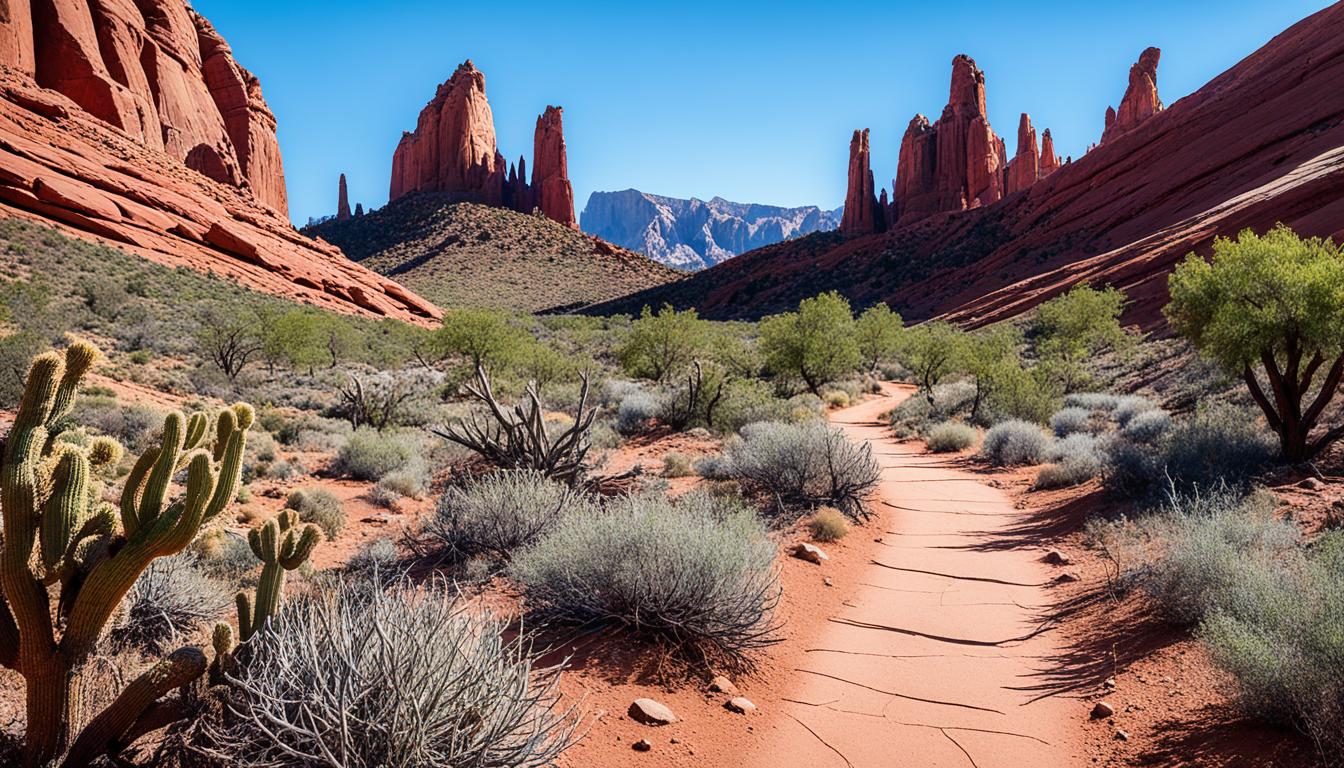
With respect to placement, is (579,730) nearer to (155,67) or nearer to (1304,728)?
(1304,728)

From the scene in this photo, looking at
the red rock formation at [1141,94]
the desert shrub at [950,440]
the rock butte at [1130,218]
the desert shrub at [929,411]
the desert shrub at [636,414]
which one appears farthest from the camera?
the red rock formation at [1141,94]

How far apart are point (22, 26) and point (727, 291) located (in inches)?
2355

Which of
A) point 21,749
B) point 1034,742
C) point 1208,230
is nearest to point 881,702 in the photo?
point 1034,742

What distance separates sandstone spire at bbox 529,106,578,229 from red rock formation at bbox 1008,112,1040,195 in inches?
2505

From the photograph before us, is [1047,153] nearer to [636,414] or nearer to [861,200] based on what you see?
[861,200]

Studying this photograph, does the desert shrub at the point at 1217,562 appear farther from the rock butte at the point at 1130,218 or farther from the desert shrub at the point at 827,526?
the rock butte at the point at 1130,218

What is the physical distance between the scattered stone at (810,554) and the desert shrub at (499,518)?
2.40 m

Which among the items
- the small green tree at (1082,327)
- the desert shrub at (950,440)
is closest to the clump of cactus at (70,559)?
the desert shrub at (950,440)

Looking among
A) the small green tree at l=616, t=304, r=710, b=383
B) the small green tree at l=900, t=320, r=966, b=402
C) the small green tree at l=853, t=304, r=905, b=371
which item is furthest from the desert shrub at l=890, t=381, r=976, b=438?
the small green tree at l=853, t=304, r=905, b=371

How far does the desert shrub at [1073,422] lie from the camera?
552 inches

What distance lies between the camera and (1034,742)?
3.92 meters

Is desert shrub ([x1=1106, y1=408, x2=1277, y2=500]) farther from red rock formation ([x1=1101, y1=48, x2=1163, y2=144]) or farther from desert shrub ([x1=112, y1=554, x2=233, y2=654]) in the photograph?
red rock formation ([x1=1101, y1=48, x2=1163, y2=144])

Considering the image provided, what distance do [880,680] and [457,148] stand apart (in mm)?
100893

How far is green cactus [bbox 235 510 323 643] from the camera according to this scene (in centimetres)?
351
